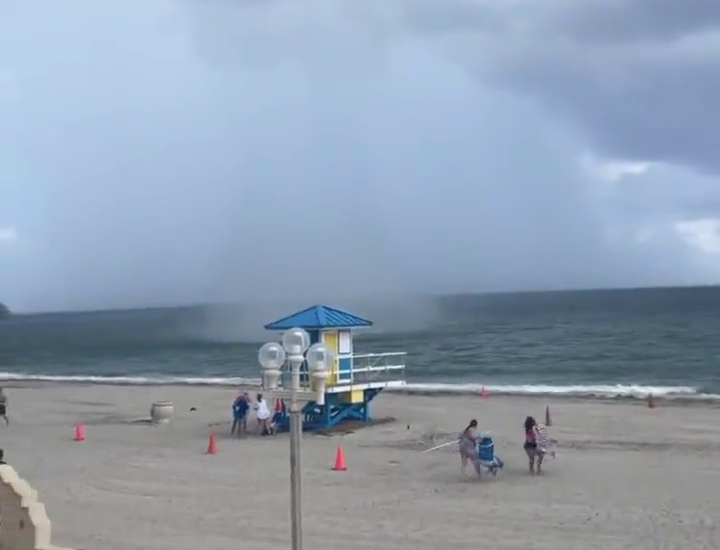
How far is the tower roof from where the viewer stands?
2541cm

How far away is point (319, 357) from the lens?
812cm

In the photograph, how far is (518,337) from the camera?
3644 inches

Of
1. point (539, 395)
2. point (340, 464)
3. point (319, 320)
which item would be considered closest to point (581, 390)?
point (539, 395)

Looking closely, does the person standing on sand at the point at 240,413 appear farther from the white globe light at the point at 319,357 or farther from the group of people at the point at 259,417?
the white globe light at the point at 319,357

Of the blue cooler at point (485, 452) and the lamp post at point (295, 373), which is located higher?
the lamp post at point (295, 373)

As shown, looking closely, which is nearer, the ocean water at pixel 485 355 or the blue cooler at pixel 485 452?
the blue cooler at pixel 485 452

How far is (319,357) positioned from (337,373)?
18.1 meters

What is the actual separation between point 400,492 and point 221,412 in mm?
16720

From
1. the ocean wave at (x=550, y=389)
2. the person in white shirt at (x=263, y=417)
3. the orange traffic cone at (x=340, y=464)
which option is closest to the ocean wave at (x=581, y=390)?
the ocean wave at (x=550, y=389)

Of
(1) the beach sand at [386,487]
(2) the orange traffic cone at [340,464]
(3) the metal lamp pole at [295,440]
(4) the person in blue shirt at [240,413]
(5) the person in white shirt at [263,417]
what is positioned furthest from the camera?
(4) the person in blue shirt at [240,413]

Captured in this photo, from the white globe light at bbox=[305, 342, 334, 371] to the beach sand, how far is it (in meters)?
5.93

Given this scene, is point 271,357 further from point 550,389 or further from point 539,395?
point 550,389

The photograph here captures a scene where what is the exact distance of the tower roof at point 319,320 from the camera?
→ 25406 mm

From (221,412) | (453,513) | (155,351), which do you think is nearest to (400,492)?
(453,513)
